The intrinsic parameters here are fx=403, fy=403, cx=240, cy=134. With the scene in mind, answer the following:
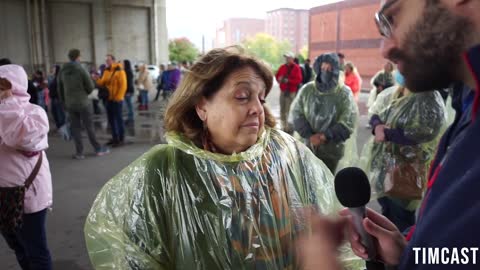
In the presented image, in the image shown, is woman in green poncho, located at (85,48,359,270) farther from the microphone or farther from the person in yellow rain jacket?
the person in yellow rain jacket

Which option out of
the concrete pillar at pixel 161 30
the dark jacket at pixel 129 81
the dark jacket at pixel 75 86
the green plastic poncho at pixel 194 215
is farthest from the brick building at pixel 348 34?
the green plastic poncho at pixel 194 215

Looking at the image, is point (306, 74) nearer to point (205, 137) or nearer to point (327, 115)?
point (327, 115)

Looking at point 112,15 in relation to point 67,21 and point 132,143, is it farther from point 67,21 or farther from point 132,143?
point 132,143

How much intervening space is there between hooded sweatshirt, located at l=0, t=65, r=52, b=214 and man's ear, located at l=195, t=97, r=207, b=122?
1484mm

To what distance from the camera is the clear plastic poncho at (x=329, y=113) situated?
3881mm

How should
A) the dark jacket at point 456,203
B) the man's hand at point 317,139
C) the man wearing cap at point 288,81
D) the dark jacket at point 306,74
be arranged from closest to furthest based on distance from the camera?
the dark jacket at point 456,203, the man's hand at point 317,139, the man wearing cap at point 288,81, the dark jacket at point 306,74

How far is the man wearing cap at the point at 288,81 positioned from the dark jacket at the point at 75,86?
14.3 feet

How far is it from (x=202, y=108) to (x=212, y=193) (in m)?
0.40

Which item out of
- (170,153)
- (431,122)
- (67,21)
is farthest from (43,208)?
(67,21)

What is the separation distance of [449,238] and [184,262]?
101cm

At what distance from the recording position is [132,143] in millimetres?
8320

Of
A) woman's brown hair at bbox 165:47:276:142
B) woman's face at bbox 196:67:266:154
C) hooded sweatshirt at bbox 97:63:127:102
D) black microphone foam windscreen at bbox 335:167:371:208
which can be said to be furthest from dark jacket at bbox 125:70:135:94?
black microphone foam windscreen at bbox 335:167:371:208

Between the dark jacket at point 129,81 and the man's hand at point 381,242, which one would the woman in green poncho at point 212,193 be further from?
the dark jacket at point 129,81

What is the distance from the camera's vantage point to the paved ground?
357cm
